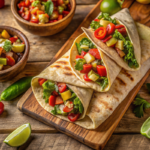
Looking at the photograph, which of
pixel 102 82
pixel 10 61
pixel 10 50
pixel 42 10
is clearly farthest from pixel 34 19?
pixel 102 82

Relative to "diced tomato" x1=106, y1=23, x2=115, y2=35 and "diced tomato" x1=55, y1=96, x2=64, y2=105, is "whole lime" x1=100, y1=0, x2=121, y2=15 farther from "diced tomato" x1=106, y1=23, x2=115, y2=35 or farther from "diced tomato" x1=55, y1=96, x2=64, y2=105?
"diced tomato" x1=55, y1=96, x2=64, y2=105

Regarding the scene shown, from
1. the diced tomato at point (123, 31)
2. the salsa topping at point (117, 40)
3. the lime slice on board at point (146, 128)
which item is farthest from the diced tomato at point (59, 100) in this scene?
the diced tomato at point (123, 31)

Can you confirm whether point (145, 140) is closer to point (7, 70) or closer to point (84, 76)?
point (84, 76)

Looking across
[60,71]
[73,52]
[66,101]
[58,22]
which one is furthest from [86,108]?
[58,22]

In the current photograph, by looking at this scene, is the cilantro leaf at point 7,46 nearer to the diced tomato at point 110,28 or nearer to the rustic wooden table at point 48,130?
the rustic wooden table at point 48,130

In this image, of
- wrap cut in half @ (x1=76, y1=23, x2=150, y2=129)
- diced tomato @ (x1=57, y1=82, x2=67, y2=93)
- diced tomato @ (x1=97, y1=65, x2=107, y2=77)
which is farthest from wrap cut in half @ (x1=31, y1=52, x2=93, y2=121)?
diced tomato @ (x1=97, y1=65, x2=107, y2=77)

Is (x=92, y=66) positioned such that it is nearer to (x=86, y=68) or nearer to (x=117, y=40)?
(x=86, y=68)
